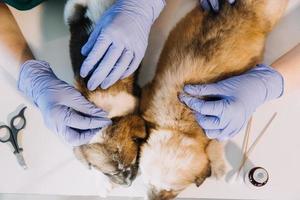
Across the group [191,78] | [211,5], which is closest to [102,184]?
[191,78]

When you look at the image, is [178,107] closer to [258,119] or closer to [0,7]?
[258,119]

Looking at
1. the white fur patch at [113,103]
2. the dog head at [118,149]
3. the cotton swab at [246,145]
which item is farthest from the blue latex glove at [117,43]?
the cotton swab at [246,145]

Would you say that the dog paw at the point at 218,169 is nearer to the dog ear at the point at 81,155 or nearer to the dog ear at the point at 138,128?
the dog ear at the point at 138,128

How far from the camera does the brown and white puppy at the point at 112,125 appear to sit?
1.43m

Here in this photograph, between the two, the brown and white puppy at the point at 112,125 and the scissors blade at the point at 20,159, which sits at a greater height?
the brown and white puppy at the point at 112,125

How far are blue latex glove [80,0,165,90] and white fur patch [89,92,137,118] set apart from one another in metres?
0.03

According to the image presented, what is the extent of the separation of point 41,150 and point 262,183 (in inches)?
29.5

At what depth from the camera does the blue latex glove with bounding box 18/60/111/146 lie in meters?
1.41

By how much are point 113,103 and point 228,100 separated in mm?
343

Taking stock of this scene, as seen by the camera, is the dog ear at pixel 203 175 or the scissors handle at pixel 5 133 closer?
the dog ear at pixel 203 175

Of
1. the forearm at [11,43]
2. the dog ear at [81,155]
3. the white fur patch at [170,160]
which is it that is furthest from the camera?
the forearm at [11,43]

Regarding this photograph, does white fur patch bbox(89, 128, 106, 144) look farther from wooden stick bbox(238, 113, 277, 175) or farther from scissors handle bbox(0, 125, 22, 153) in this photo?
wooden stick bbox(238, 113, 277, 175)

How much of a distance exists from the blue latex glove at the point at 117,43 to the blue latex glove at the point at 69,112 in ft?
0.22

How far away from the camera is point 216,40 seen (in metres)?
1.43
